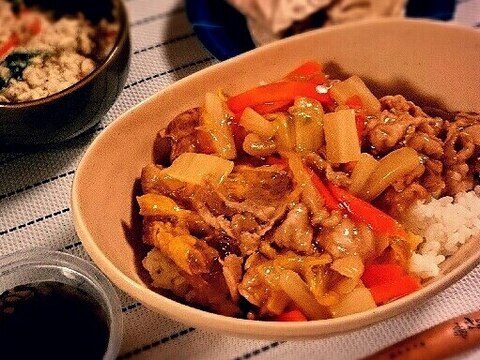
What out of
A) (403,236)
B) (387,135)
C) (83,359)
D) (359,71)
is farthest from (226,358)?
(359,71)

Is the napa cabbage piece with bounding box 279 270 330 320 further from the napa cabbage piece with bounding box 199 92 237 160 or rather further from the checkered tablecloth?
the napa cabbage piece with bounding box 199 92 237 160

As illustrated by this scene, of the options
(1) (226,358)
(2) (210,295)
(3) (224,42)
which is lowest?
(1) (226,358)

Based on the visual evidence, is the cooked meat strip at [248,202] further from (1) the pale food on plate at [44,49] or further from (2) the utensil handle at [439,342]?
(1) the pale food on plate at [44,49]

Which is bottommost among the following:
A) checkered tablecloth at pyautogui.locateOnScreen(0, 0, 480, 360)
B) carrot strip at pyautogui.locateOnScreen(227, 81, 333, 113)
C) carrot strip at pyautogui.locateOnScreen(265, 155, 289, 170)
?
checkered tablecloth at pyautogui.locateOnScreen(0, 0, 480, 360)

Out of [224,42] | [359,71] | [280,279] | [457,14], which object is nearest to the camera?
[280,279]

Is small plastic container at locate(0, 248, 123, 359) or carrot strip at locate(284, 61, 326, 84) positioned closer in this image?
small plastic container at locate(0, 248, 123, 359)

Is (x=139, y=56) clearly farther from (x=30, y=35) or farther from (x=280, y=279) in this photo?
(x=280, y=279)

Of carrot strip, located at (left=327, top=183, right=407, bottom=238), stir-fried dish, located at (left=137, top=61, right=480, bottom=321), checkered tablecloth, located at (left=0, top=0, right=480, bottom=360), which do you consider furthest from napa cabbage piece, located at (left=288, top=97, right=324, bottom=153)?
checkered tablecloth, located at (left=0, top=0, right=480, bottom=360)
